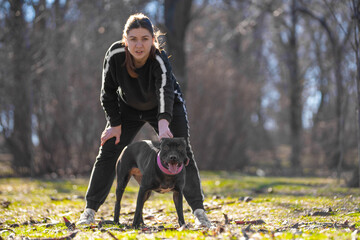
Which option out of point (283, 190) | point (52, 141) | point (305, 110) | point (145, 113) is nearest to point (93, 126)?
point (52, 141)

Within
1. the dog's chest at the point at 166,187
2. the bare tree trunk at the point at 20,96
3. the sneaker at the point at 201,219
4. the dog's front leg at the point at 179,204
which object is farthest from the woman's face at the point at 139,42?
the bare tree trunk at the point at 20,96

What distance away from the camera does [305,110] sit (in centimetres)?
2728

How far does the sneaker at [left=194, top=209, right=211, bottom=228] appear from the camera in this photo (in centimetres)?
490

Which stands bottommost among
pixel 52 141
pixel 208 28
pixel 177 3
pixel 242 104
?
pixel 52 141

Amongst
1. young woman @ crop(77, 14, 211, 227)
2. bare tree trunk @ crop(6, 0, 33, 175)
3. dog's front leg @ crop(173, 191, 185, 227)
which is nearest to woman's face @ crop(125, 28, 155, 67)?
young woman @ crop(77, 14, 211, 227)

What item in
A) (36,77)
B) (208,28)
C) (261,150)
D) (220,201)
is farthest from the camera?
(208,28)

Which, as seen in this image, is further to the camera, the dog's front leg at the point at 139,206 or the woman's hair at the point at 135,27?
Result: the woman's hair at the point at 135,27

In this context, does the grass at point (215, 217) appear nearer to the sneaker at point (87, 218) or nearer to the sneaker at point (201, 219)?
the sneaker at point (201, 219)

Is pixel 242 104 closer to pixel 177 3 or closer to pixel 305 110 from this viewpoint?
pixel 177 3

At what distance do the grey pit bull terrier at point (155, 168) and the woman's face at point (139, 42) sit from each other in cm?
97

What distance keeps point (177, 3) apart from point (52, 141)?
17.6 ft

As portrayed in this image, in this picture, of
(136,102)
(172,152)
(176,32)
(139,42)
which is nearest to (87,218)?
(136,102)

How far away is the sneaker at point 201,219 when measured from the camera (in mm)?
4902

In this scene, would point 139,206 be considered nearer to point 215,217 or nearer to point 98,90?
point 215,217
